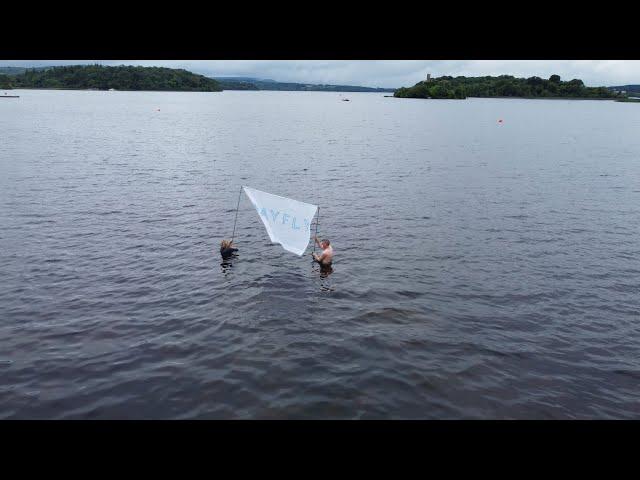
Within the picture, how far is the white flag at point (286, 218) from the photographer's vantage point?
2792cm

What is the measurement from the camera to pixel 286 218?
28.2m

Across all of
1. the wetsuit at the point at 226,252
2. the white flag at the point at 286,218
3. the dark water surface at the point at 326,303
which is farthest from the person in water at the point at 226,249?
the white flag at the point at 286,218

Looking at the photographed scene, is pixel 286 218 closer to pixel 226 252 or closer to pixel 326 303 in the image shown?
pixel 226 252

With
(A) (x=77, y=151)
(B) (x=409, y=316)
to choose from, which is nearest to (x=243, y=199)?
(B) (x=409, y=316)

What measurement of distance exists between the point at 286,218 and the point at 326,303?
6.55 metres

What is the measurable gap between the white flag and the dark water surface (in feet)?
Answer: 6.32

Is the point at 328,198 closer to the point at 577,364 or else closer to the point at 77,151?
the point at 577,364

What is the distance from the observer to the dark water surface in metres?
16.8

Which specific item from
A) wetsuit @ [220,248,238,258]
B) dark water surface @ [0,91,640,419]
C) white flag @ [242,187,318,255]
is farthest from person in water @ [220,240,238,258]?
white flag @ [242,187,318,255]

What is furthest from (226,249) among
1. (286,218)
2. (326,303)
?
(326,303)

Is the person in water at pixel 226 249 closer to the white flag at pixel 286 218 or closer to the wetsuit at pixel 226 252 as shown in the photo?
the wetsuit at pixel 226 252

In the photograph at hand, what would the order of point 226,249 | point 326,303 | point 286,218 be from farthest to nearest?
point 226,249, point 286,218, point 326,303

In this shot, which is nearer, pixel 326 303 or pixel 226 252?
pixel 326 303
